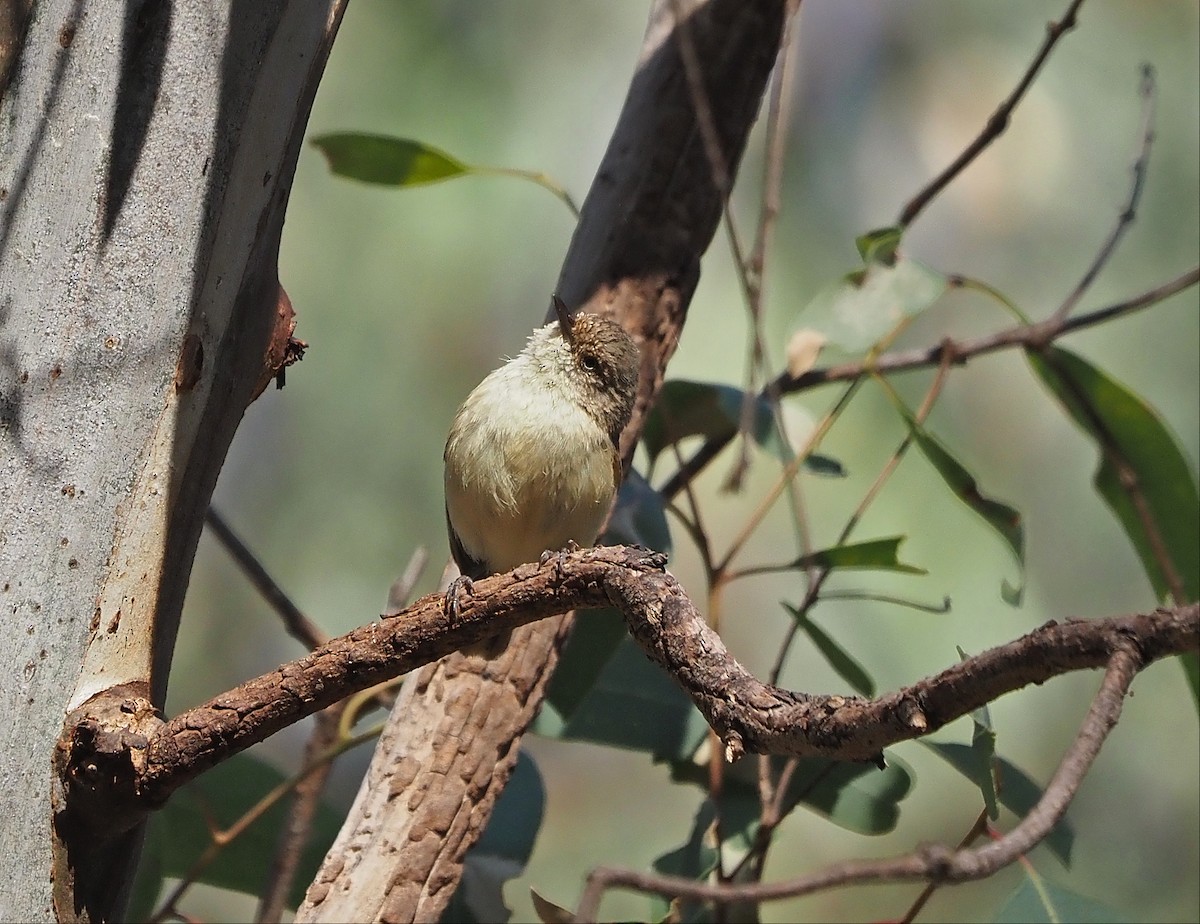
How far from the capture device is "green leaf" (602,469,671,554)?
3.23m

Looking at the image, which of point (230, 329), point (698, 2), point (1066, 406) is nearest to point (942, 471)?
point (1066, 406)

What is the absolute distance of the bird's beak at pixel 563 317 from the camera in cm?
311

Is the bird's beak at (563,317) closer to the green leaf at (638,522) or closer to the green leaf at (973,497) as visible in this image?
the green leaf at (638,522)

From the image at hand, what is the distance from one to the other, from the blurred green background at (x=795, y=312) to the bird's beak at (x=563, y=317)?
10.2 ft

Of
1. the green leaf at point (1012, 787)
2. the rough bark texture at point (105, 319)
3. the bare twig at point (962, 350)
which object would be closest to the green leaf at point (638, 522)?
the bare twig at point (962, 350)

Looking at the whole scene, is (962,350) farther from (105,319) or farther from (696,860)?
(105,319)

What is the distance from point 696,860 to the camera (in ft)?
10.0

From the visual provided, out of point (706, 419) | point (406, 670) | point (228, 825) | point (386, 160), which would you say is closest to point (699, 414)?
point (706, 419)

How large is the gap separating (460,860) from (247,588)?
5.73 meters

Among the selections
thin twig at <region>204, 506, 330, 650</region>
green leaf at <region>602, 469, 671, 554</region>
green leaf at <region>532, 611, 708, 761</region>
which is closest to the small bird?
green leaf at <region>602, 469, 671, 554</region>

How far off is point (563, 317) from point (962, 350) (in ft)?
3.45

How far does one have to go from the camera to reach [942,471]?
3080 mm

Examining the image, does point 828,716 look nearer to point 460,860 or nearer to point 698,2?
point 460,860

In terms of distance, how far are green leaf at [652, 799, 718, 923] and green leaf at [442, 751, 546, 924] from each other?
0.32 metres
